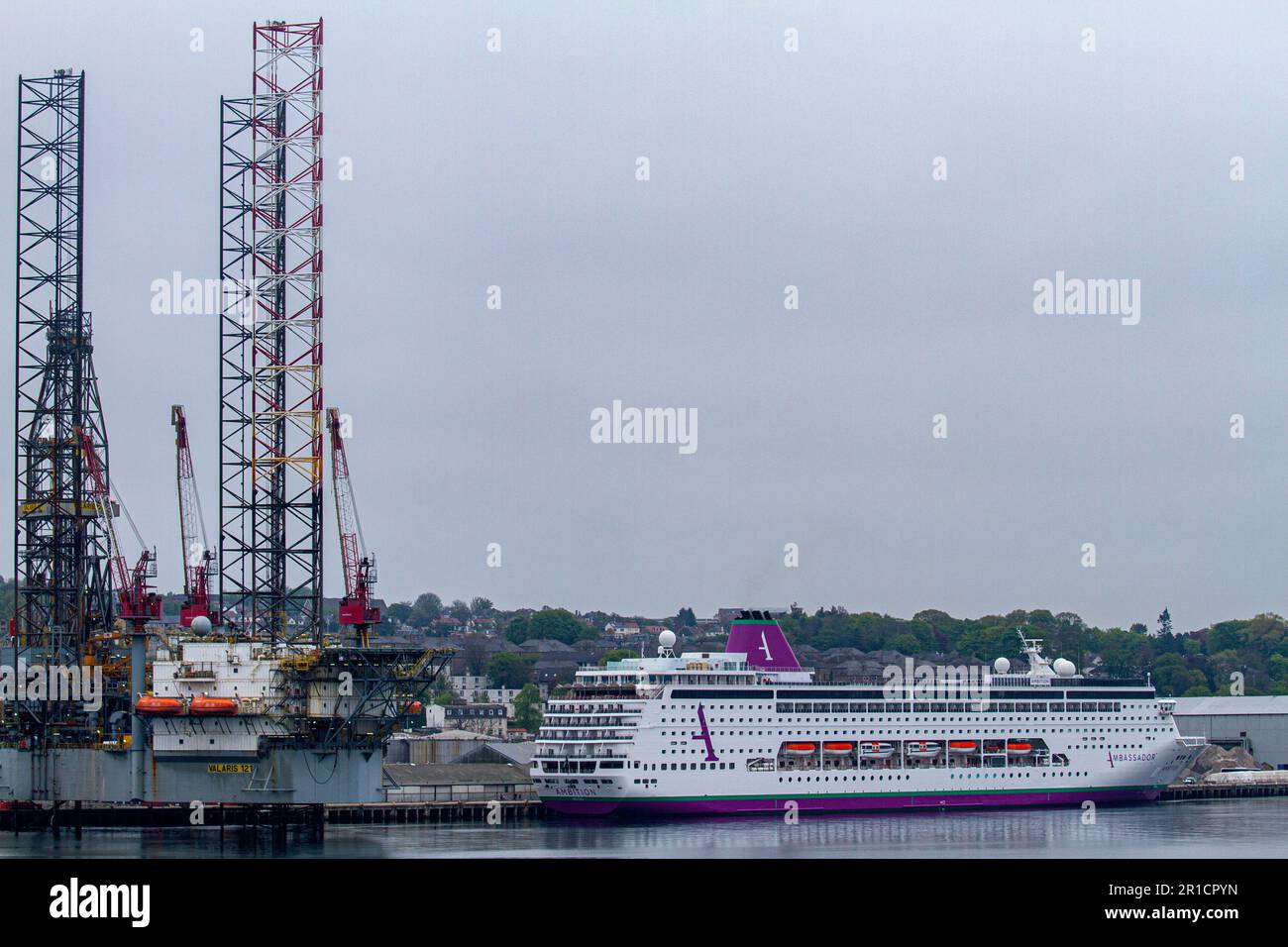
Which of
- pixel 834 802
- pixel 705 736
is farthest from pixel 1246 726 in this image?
pixel 705 736

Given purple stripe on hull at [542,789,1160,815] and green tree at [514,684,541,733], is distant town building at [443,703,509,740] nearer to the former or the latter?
green tree at [514,684,541,733]

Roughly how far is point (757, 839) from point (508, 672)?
110m

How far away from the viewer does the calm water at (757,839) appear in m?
66.1

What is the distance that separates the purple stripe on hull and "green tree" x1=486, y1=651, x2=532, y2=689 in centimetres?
9079

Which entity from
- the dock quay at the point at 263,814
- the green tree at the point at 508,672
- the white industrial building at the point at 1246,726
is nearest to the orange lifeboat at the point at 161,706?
the dock quay at the point at 263,814

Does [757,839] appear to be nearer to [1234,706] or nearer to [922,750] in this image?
[922,750]

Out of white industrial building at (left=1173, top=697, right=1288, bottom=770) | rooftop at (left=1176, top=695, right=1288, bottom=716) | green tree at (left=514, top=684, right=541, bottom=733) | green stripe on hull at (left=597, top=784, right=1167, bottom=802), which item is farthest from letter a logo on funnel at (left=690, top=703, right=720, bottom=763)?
rooftop at (left=1176, top=695, right=1288, bottom=716)

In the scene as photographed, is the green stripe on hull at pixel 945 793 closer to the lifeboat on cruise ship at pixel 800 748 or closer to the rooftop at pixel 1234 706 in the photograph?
the lifeboat on cruise ship at pixel 800 748

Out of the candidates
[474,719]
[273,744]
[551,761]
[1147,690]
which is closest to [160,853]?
[273,744]

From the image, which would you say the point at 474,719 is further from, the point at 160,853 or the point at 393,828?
the point at 160,853

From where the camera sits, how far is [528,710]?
140m

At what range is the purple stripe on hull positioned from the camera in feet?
272

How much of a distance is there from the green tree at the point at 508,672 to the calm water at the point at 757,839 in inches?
3702
